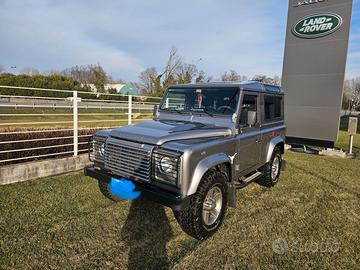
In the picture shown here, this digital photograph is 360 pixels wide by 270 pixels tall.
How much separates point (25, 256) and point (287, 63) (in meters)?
10.4

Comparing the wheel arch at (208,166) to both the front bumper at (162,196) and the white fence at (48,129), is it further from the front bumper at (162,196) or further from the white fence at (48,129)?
the white fence at (48,129)

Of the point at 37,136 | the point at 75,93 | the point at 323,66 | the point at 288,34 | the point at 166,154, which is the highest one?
the point at 288,34

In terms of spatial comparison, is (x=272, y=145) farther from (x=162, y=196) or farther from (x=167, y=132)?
(x=162, y=196)

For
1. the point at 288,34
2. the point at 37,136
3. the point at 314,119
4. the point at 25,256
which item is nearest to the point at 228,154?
the point at 25,256

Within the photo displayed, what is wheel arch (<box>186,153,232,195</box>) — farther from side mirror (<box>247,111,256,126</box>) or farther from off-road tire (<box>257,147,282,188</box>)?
off-road tire (<box>257,147,282,188</box>)

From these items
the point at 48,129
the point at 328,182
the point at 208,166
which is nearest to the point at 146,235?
the point at 208,166

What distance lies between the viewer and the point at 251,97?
14.1 ft

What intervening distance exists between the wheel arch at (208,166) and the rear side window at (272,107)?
1855 millimetres

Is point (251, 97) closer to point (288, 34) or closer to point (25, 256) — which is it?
point (25, 256)

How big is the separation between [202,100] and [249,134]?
0.98 metres

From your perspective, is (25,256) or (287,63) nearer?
(25,256)

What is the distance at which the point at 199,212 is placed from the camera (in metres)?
3.08

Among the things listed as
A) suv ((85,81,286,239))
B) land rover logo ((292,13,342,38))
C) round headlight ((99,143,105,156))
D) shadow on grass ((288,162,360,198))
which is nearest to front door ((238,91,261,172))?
suv ((85,81,286,239))

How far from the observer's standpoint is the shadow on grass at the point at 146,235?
281cm
